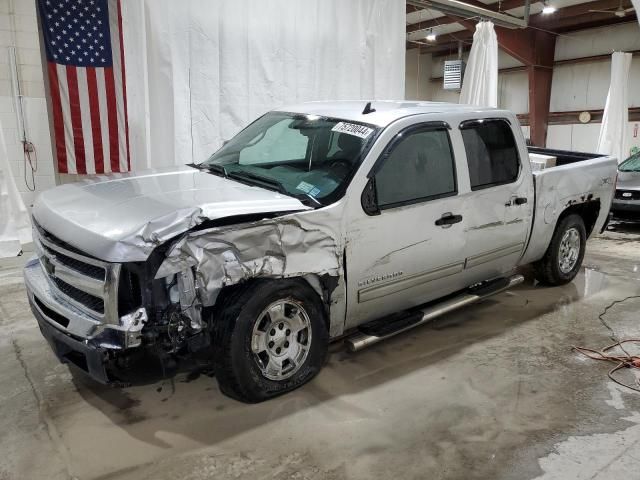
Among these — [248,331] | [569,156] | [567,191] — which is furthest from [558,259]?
[248,331]

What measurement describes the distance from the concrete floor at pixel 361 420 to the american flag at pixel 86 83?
284 cm

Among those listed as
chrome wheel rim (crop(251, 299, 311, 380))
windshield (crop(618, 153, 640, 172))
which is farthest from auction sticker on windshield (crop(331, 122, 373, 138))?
windshield (crop(618, 153, 640, 172))

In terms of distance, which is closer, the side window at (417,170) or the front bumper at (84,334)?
the front bumper at (84,334)

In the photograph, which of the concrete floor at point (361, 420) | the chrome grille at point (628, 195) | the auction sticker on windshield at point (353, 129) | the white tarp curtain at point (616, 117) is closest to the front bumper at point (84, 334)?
the concrete floor at point (361, 420)

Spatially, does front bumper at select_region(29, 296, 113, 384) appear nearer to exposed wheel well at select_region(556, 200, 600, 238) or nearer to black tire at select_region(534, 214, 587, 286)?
black tire at select_region(534, 214, 587, 286)

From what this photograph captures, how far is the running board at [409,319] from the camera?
3.37m

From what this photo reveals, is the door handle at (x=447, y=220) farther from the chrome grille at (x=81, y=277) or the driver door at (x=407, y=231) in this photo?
the chrome grille at (x=81, y=277)

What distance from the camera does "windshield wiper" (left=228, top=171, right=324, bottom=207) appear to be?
304 cm

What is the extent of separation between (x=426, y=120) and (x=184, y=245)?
1.97 m

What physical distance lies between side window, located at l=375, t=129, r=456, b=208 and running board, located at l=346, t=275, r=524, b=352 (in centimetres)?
81

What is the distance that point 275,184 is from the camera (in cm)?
328

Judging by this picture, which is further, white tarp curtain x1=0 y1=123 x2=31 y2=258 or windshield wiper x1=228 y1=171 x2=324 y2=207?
white tarp curtain x1=0 y1=123 x2=31 y2=258

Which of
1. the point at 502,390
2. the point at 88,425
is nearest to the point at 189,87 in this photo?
the point at 88,425

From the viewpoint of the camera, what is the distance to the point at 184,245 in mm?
2508
